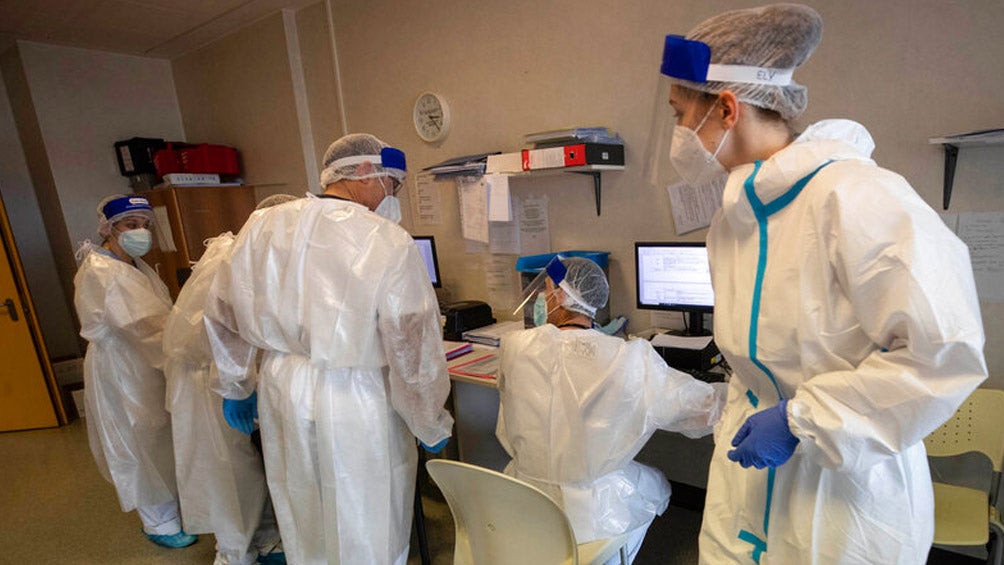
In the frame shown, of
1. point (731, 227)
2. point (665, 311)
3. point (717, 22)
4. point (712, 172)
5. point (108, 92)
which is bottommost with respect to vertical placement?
point (665, 311)

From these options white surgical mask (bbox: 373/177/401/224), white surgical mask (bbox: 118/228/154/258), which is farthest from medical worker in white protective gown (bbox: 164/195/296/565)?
white surgical mask (bbox: 373/177/401/224)

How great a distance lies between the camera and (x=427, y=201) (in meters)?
2.97

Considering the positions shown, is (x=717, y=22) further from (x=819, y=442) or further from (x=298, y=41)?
(x=298, y=41)

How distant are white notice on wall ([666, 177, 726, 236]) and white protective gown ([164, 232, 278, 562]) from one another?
1.80m

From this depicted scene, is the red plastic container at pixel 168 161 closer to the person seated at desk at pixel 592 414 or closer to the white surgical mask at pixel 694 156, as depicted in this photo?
the person seated at desk at pixel 592 414

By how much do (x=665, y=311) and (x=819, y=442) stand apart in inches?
57.4

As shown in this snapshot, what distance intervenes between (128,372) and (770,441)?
2.44 metres

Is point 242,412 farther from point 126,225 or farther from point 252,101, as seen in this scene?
point 252,101

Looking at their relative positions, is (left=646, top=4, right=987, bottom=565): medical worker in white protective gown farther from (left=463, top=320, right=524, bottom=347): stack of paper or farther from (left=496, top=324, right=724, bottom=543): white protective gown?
(left=463, top=320, right=524, bottom=347): stack of paper

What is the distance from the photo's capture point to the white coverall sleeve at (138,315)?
2037 millimetres

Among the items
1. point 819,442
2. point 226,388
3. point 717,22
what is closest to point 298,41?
point 226,388

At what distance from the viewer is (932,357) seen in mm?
652

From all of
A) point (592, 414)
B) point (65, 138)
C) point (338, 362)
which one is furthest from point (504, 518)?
point (65, 138)

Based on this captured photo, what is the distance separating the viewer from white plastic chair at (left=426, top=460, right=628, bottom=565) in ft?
3.45
